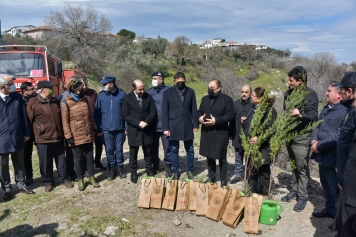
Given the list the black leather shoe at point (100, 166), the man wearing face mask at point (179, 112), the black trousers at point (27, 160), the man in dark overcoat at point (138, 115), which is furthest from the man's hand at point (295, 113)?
the black trousers at point (27, 160)

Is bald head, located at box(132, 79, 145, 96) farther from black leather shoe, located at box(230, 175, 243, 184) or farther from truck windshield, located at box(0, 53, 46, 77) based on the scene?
truck windshield, located at box(0, 53, 46, 77)

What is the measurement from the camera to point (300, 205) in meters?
4.55

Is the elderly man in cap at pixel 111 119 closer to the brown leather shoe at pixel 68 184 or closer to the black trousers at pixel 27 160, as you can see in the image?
the brown leather shoe at pixel 68 184

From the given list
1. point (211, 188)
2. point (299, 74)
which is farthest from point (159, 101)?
point (299, 74)

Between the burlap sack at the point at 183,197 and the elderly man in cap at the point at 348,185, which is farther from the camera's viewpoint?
the burlap sack at the point at 183,197

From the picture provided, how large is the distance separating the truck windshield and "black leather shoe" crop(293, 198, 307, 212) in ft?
25.8

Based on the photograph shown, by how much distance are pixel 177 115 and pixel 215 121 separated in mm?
739

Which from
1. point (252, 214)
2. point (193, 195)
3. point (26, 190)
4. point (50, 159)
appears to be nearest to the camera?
point (252, 214)

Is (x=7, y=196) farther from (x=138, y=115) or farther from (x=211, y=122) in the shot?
(x=211, y=122)

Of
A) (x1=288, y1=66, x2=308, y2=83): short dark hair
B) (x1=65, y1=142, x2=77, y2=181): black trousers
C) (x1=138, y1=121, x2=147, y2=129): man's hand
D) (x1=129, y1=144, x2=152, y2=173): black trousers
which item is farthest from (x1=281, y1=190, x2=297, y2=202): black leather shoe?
(x1=65, y1=142, x2=77, y2=181): black trousers

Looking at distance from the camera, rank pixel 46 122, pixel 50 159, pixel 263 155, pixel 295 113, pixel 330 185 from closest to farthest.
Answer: pixel 330 185 → pixel 295 113 → pixel 263 155 → pixel 46 122 → pixel 50 159

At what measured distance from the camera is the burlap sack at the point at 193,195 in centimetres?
442

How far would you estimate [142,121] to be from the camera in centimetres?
543

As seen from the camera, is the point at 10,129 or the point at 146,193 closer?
the point at 146,193
